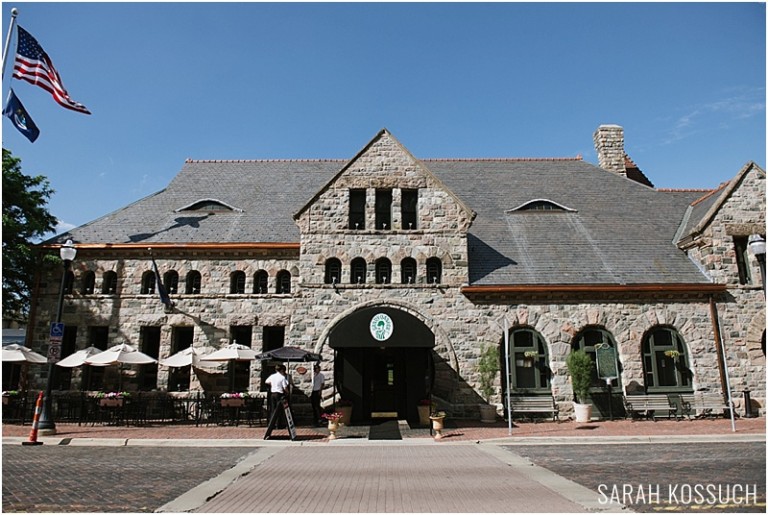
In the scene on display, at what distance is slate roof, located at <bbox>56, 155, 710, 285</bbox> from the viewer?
20594 millimetres

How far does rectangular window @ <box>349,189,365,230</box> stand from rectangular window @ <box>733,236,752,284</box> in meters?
15.0

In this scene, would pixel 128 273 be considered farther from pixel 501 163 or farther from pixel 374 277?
pixel 501 163

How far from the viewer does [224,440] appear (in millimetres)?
14125

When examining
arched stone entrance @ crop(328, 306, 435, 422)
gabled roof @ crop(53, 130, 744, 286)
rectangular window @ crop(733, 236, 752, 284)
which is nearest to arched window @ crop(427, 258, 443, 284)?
gabled roof @ crop(53, 130, 744, 286)

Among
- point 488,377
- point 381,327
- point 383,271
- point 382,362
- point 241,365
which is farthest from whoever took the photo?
point 241,365

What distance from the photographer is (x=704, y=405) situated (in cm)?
1855

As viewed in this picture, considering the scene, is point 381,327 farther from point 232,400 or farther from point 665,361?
point 665,361

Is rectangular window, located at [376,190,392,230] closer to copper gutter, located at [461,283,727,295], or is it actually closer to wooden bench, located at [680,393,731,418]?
copper gutter, located at [461,283,727,295]

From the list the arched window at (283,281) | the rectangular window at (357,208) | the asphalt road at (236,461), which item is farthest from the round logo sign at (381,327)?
the asphalt road at (236,461)

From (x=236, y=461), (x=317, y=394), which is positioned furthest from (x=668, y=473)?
(x=317, y=394)

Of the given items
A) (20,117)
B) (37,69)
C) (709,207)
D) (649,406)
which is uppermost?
(37,69)

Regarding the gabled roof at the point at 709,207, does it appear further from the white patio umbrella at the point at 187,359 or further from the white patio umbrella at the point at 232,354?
the white patio umbrella at the point at 187,359

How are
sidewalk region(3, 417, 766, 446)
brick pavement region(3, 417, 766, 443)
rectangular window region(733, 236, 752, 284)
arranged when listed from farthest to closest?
rectangular window region(733, 236, 752, 284)
brick pavement region(3, 417, 766, 443)
sidewalk region(3, 417, 766, 446)

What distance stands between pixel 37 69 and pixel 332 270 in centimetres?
1141
